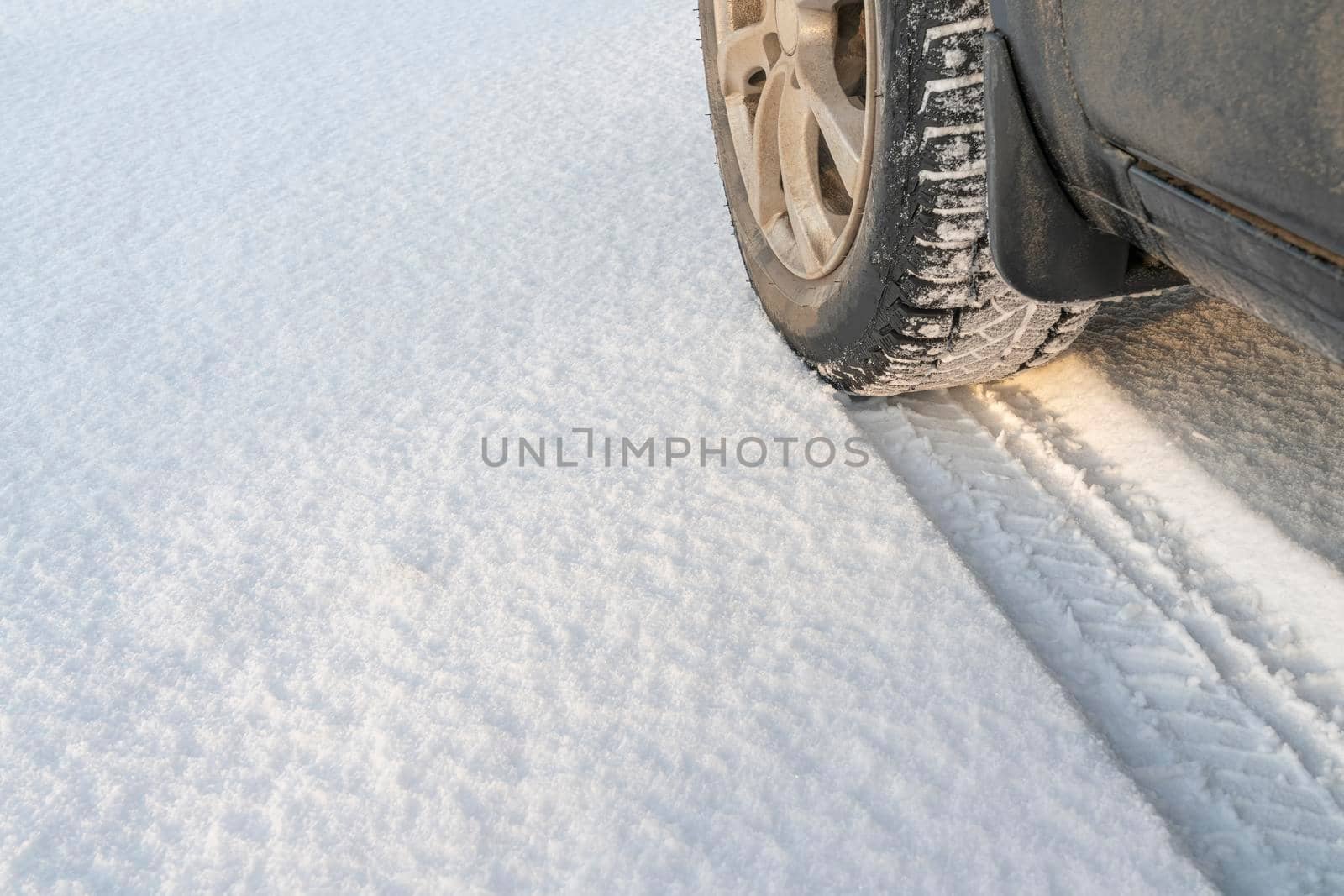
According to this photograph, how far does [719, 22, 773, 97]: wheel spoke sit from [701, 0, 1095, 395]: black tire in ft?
0.99

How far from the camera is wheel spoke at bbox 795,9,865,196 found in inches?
48.6

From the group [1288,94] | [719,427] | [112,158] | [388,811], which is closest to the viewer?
[1288,94]

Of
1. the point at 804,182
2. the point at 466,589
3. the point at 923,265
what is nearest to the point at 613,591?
the point at 466,589

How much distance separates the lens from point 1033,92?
82 cm

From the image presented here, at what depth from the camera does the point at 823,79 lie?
1297mm

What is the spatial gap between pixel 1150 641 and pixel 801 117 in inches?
30.7

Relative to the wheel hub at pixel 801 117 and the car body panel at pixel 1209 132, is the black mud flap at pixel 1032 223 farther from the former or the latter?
the wheel hub at pixel 801 117

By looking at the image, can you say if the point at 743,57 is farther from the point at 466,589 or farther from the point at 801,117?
the point at 466,589

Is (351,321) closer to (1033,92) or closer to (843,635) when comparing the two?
(843,635)

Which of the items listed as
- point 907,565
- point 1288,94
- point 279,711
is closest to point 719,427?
point 907,565

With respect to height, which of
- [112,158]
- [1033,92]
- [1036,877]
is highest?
[1033,92]

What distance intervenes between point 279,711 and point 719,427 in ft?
2.06

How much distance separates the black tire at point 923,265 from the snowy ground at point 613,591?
106mm

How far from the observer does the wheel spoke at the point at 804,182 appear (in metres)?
1.35
